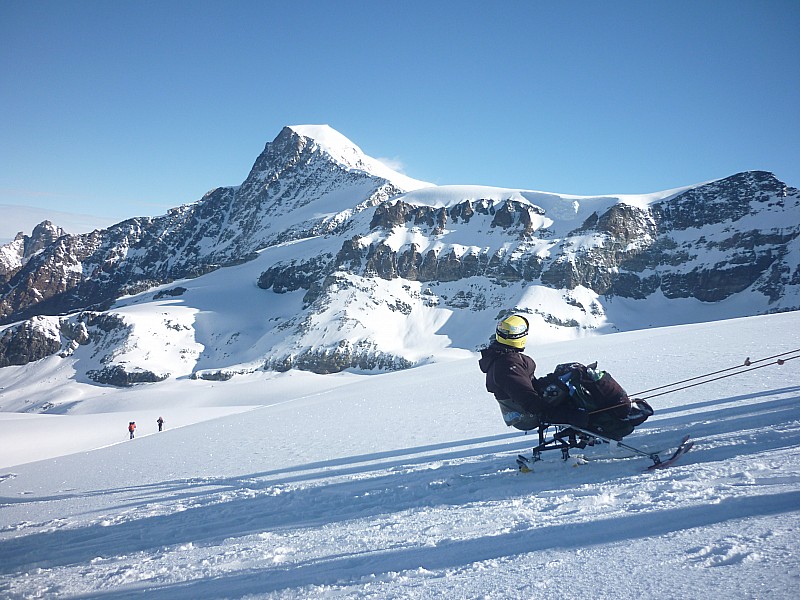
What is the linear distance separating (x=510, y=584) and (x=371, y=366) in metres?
132

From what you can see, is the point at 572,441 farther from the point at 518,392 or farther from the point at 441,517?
the point at 441,517

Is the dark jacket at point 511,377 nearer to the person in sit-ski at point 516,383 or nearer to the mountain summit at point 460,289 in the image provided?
the person in sit-ski at point 516,383

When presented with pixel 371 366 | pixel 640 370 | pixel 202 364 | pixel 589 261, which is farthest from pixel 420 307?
pixel 640 370

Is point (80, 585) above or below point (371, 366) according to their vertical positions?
above

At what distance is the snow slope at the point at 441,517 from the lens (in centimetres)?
338

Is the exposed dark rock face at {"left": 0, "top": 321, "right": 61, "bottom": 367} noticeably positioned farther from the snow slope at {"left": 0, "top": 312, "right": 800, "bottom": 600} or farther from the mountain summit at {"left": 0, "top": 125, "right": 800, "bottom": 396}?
the snow slope at {"left": 0, "top": 312, "right": 800, "bottom": 600}

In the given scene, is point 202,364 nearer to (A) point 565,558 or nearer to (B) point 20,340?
(B) point 20,340

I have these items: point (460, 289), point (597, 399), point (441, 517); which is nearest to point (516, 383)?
point (597, 399)

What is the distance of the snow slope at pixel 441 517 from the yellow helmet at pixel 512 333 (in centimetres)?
159

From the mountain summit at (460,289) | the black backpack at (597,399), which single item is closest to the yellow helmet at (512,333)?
the black backpack at (597,399)

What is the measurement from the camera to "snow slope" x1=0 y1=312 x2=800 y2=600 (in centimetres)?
338

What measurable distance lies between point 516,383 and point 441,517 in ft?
5.76

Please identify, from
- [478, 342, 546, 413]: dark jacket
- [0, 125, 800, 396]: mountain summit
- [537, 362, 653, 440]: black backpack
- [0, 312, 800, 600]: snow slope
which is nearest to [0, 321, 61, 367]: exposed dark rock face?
[0, 125, 800, 396]: mountain summit

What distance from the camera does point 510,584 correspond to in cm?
338
